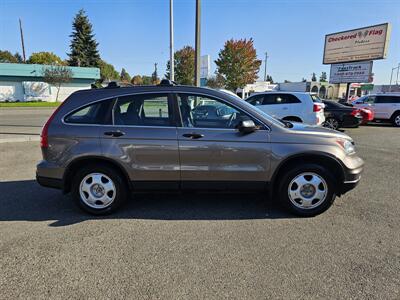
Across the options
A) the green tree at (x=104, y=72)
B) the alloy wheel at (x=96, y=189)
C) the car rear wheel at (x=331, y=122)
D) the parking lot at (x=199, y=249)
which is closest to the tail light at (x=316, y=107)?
the car rear wheel at (x=331, y=122)

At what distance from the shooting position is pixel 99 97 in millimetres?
3750

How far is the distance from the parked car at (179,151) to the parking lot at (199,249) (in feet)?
1.31

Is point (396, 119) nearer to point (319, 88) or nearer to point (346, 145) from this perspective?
point (346, 145)

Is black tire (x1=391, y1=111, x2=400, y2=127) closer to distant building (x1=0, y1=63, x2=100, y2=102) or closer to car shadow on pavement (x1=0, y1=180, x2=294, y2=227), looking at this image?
car shadow on pavement (x1=0, y1=180, x2=294, y2=227)

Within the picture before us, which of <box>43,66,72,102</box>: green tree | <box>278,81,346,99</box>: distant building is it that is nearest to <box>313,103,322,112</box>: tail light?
<box>43,66,72,102</box>: green tree

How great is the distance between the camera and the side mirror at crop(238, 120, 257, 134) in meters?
3.52

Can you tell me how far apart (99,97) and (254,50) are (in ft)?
160

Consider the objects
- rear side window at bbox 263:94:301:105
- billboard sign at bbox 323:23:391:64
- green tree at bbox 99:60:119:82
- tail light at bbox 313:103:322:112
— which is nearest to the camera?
tail light at bbox 313:103:322:112

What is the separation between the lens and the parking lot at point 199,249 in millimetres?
2426

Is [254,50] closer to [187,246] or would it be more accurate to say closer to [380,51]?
[380,51]

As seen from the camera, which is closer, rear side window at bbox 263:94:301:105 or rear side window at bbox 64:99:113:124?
rear side window at bbox 64:99:113:124

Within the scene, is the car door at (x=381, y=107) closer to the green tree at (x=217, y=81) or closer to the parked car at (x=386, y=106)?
the parked car at (x=386, y=106)

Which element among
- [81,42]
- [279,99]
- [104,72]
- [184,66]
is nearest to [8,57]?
[104,72]

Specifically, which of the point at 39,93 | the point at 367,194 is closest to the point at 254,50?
the point at 39,93
